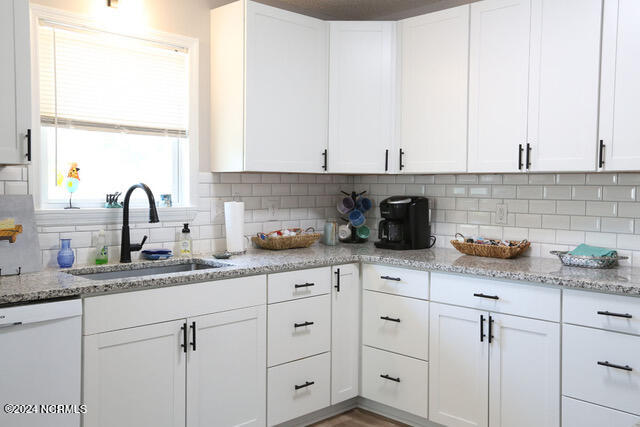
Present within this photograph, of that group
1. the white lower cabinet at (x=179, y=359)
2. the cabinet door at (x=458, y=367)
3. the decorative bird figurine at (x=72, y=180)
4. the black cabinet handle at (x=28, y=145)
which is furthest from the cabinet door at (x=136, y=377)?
the cabinet door at (x=458, y=367)

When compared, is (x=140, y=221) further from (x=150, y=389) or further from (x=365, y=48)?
(x=365, y=48)

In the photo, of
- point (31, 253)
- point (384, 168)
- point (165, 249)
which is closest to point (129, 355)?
point (31, 253)

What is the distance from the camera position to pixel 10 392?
79.0 inches

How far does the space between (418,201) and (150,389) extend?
1.90 metres

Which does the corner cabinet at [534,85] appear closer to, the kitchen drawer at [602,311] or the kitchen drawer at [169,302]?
the kitchen drawer at [602,311]

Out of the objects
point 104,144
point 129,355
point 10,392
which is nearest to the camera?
point 10,392

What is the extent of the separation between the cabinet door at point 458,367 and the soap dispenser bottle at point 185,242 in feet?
4.40

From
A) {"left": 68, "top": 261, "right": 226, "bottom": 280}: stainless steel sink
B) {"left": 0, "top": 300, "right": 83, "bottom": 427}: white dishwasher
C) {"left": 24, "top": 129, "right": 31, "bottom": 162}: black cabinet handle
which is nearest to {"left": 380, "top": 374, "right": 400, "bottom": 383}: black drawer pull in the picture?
{"left": 68, "top": 261, "right": 226, "bottom": 280}: stainless steel sink

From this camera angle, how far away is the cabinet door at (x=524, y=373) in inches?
101

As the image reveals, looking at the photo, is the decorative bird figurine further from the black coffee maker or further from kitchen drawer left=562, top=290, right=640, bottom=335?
kitchen drawer left=562, top=290, right=640, bottom=335

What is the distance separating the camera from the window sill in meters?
2.77

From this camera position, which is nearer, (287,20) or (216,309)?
(216,309)

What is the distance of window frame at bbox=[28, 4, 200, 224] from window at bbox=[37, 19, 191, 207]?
2 centimetres

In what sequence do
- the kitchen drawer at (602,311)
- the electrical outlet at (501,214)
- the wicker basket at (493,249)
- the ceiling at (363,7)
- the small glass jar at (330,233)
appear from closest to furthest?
the kitchen drawer at (602,311) < the wicker basket at (493,249) < the electrical outlet at (501,214) < the ceiling at (363,7) < the small glass jar at (330,233)
